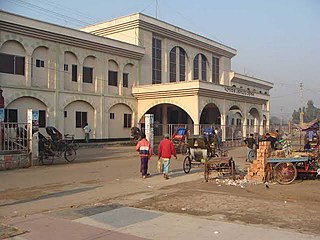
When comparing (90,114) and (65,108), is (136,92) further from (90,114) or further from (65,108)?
(65,108)

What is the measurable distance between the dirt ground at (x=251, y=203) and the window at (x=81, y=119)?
21.1 m

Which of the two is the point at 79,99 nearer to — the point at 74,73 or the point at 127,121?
the point at 74,73

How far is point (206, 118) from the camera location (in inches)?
1777

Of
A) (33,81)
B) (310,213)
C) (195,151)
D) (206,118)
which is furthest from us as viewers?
(206,118)

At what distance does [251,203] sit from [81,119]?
2507cm

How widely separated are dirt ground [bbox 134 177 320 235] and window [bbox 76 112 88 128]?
2110 cm

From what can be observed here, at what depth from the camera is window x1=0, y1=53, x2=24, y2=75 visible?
2672 centimetres

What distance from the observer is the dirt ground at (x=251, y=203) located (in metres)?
7.30

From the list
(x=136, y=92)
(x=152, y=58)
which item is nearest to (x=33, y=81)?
(x=136, y=92)

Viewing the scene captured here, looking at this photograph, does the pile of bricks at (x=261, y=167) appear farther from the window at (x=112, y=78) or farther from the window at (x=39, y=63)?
the window at (x=112, y=78)

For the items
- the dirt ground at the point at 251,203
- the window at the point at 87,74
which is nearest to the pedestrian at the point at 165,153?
the dirt ground at the point at 251,203

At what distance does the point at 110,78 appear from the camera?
3541cm

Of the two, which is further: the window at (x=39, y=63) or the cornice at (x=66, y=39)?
the window at (x=39, y=63)

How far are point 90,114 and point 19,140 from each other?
15.8 m
